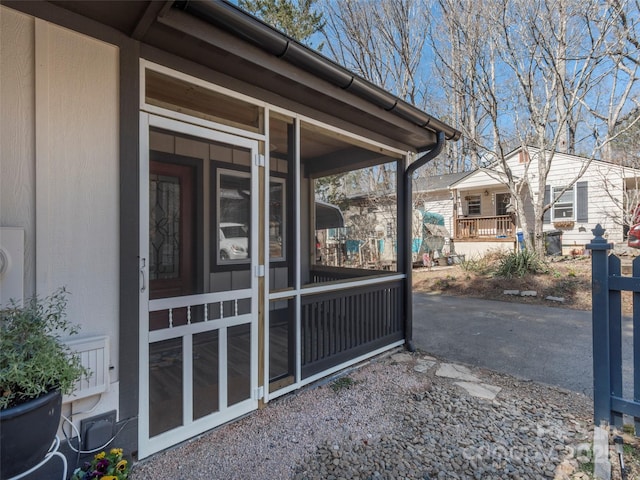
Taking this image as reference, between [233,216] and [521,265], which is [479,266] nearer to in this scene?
[521,265]

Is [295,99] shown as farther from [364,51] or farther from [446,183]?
[446,183]

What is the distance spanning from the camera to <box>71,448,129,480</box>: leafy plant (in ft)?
5.38

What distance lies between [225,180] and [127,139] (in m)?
0.96

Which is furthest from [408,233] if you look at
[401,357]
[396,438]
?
[396,438]

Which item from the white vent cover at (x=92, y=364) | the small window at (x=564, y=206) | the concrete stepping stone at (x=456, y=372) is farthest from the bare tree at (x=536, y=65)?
the white vent cover at (x=92, y=364)

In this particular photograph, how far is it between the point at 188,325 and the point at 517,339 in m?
4.40

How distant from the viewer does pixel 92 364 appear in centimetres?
179

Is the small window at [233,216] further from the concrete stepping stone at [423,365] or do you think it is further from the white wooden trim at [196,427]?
the concrete stepping stone at [423,365]

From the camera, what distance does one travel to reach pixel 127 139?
1968 millimetres

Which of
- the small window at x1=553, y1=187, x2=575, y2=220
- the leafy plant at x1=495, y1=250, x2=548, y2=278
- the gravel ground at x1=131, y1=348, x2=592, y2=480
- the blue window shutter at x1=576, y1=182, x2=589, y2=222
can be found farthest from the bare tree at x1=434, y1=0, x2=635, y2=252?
the gravel ground at x1=131, y1=348, x2=592, y2=480

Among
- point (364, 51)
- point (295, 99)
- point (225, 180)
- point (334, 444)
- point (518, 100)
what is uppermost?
point (364, 51)

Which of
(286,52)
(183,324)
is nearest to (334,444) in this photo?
(183,324)

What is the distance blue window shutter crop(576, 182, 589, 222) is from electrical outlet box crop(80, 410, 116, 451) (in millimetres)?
14906

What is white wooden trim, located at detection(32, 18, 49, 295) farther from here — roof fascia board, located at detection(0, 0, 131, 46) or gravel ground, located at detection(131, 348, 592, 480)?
gravel ground, located at detection(131, 348, 592, 480)
